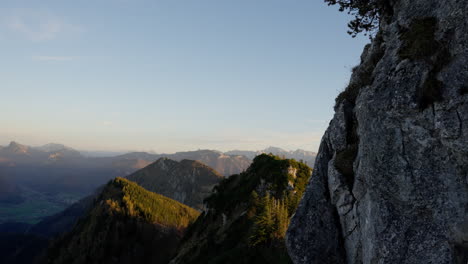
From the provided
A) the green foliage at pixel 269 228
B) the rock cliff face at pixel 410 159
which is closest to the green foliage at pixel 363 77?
the rock cliff face at pixel 410 159

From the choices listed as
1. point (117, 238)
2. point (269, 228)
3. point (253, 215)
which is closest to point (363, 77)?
point (269, 228)

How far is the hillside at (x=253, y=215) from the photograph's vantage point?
37.6m

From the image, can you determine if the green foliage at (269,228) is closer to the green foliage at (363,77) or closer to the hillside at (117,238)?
the green foliage at (363,77)

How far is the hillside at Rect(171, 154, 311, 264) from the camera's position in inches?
1479

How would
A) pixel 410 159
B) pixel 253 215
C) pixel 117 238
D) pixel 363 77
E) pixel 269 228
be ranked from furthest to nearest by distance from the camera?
pixel 117 238, pixel 253 215, pixel 269 228, pixel 363 77, pixel 410 159

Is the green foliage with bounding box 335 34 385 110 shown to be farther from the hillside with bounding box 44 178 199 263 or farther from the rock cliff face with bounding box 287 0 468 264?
the hillside with bounding box 44 178 199 263

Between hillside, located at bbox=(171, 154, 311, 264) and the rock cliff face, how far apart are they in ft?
54.3

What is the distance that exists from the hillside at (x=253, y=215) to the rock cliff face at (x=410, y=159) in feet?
54.3

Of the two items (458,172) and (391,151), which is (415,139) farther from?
(458,172)

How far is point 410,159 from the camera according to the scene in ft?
45.6

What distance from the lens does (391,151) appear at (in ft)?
47.4

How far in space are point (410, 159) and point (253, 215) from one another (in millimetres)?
39777

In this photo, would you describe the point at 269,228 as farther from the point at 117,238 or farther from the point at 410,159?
the point at 117,238

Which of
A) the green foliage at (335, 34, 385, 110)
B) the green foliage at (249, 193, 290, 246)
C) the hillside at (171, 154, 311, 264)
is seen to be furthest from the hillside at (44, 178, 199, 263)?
the green foliage at (335, 34, 385, 110)
